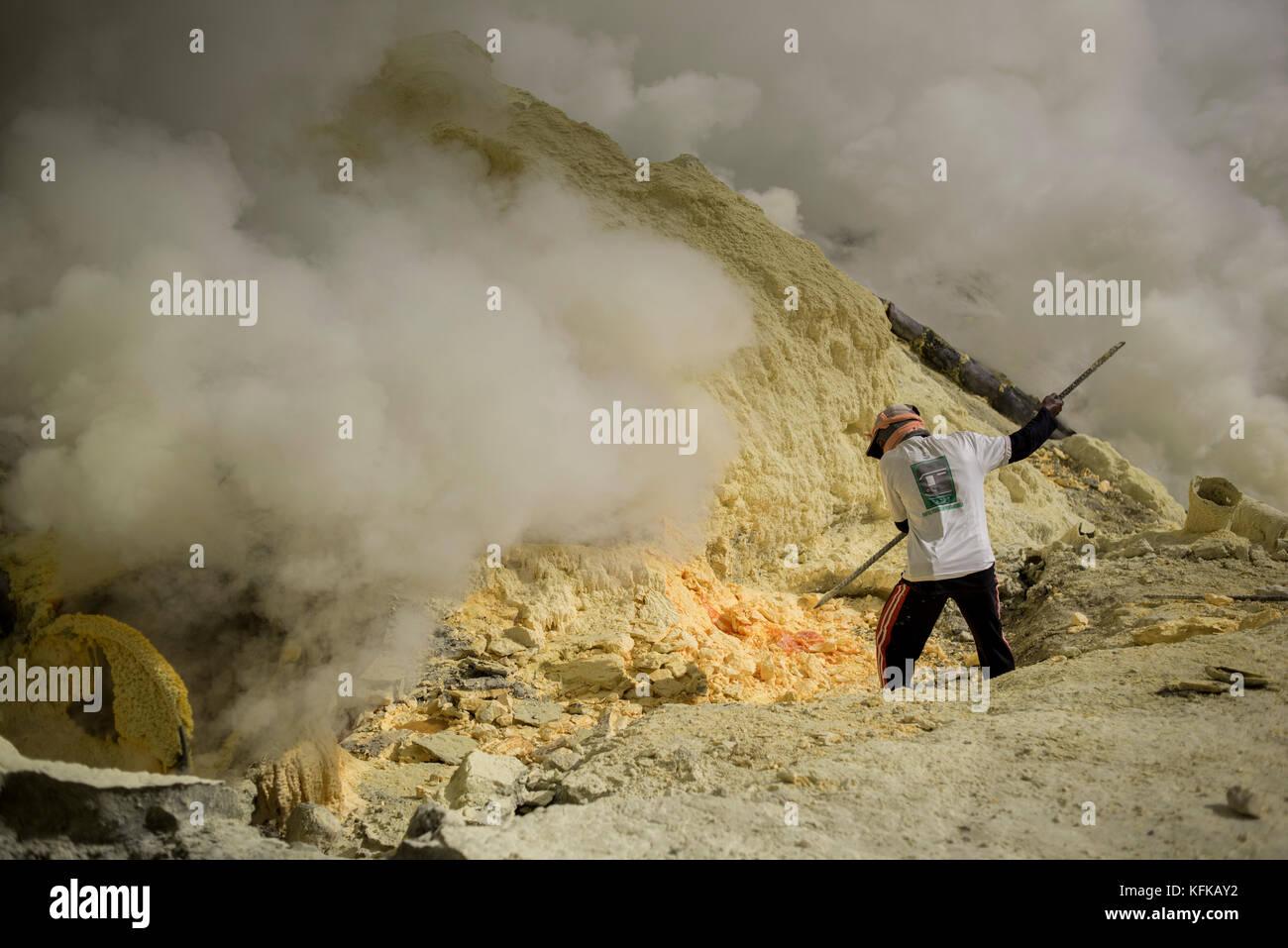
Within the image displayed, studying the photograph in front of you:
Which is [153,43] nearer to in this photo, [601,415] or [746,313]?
[601,415]

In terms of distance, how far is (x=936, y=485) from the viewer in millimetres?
3449

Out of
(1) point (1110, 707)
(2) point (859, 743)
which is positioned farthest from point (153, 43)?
(1) point (1110, 707)

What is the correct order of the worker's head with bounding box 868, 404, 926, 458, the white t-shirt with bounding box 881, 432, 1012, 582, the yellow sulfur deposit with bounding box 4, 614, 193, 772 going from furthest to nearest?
the worker's head with bounding box 868, 404, 926, 458, the white t-shirt with bounding box 881, 432, 1012, 582, the yellow sulfur deposit with bounding box 4, 614, 193, 772

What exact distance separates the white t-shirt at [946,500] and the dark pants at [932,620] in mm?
58

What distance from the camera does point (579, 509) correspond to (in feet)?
14.9

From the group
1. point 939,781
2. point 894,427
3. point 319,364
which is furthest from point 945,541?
point 319,364

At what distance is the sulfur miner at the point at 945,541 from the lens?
135 inches

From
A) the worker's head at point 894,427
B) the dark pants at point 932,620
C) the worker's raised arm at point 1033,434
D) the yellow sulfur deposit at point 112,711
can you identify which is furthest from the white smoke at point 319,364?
the worker's raised arm at point 1033,434

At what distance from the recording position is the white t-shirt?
11.2 feet

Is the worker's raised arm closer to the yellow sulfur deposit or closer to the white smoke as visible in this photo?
the white smoke

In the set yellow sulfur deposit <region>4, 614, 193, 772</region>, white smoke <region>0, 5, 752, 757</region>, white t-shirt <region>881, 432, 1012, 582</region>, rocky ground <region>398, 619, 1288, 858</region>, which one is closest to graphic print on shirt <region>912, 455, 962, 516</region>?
white t-shirt <region>881, 432, 1012, 582</region>

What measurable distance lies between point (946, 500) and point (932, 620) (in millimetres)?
537

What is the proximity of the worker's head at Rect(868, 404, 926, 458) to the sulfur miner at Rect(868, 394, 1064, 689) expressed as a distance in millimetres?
40

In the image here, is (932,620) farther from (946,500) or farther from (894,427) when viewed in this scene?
(894,427)
